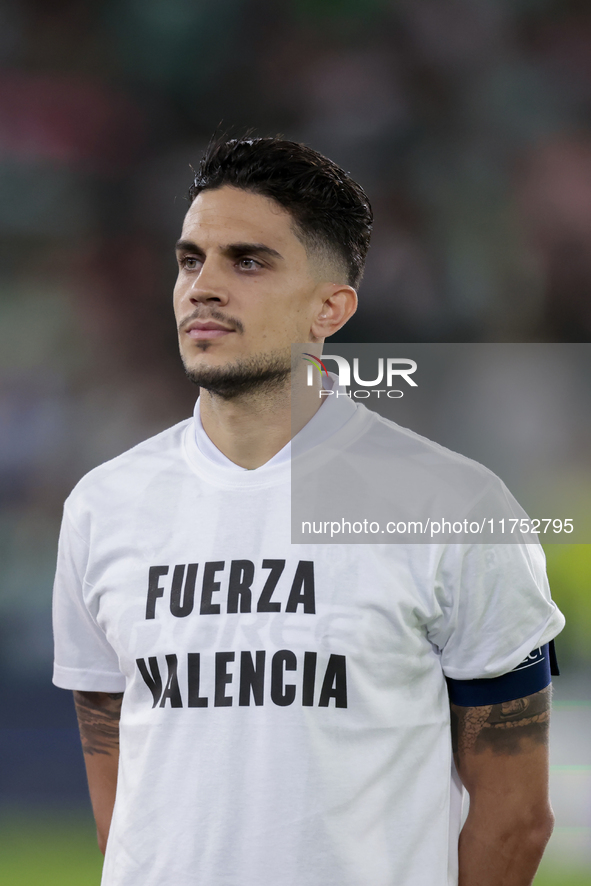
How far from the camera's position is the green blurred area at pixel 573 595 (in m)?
2.57

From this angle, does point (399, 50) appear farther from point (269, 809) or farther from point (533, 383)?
point (269, 809)

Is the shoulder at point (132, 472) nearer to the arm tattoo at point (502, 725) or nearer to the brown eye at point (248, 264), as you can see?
the brown eye at point (248, 264)

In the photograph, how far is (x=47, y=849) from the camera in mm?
2273

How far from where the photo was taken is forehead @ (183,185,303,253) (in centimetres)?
112

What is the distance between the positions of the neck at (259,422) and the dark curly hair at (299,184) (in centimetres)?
22

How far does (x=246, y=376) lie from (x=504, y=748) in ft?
1.94

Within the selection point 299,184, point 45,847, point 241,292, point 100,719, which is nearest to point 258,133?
point 299,184

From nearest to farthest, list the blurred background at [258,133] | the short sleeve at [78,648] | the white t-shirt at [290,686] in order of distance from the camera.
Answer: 1. the white t-shirt at [290,686]
2. the short sleeve at [78,648]
3. the blurred background at [258,133]

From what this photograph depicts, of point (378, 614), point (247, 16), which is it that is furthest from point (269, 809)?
point (247, 16)

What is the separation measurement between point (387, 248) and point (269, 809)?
6.97 feet

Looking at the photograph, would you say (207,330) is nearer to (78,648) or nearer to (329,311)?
(329,311)

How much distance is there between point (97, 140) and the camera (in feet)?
9.22

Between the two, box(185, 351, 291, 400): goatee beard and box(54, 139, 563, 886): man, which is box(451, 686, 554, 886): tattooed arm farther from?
box(185, 351, 291, 400): goatee beard

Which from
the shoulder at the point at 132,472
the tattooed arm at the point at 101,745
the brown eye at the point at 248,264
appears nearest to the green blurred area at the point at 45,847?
the tattooed arm at the point at 101,745
